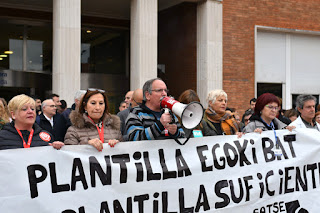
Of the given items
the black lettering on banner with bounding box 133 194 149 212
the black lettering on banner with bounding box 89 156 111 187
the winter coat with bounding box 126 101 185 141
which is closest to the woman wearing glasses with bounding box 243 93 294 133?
the winter coat with bounding box 126 101 185 141

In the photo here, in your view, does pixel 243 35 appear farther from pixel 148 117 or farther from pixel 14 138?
pixel 14 138

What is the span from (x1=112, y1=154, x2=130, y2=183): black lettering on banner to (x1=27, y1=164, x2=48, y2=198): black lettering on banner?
0.67 meters

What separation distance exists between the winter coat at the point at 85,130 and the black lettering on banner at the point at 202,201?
3.35 ft

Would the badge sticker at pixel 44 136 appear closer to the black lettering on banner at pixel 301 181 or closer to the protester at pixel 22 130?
the protester at pixel 22 130

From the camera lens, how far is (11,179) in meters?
3.40

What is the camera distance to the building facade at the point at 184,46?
13.0 m

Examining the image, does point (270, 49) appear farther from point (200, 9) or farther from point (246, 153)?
point (246, 153)

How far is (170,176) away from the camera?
4098mm

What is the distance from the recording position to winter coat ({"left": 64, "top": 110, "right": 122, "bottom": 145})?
393 centimetres

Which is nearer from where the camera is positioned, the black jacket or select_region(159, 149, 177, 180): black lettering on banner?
the black jacket

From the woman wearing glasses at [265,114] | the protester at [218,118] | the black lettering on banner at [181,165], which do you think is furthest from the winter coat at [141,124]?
the woman wearing glasses at [265,114]

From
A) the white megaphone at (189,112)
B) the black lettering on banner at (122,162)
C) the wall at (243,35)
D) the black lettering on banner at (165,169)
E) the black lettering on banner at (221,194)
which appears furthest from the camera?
the wall at (243,35)

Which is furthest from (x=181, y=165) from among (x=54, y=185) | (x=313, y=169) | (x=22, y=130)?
(x=313, y=169)

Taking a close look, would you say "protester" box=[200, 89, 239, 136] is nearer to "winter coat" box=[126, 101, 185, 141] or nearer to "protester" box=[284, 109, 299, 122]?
"winter coat" box=[126, 101, 185, 141]
